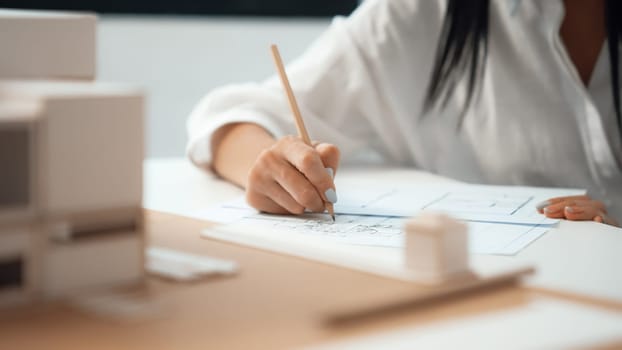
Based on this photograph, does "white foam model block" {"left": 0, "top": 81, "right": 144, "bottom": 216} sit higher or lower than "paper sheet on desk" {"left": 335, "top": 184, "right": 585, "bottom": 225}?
higher

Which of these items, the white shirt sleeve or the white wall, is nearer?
the white shirt sleeve

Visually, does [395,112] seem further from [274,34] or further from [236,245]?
[274,34]

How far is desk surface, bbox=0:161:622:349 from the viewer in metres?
0.41

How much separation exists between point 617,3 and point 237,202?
2.08 ft

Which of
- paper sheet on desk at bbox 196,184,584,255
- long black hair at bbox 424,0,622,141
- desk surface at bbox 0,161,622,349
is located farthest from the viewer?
long black hair at bbox 424,0,622,141

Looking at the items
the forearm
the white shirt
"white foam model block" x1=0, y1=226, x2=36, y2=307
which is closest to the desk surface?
"white foam model block" x1=0, y1=226, x2=36, y2=307

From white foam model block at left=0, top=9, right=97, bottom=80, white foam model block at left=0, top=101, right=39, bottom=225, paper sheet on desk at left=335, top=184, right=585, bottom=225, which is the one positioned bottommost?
paper sheet on desk at left=335, top=184, right=585, bottom=225

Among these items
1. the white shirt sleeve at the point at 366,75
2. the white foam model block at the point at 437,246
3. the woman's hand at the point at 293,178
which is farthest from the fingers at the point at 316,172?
the white shirt sleeve at the point at 366,75

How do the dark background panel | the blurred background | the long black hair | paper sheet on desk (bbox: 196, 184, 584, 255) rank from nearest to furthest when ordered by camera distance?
paper sheet on desk (bbox: 196, 184, 584, 255) < the long black hair < the dark background panel < the blurred background

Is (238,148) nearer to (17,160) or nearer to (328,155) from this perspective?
(328,155)

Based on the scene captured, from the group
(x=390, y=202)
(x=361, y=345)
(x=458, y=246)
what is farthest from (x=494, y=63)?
(x=361, y=345)

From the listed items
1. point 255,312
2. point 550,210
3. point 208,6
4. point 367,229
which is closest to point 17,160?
point 255,312

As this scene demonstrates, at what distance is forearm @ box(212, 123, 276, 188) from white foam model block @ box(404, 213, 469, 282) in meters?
0.43

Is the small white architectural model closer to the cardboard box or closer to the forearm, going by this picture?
the cardboard box
